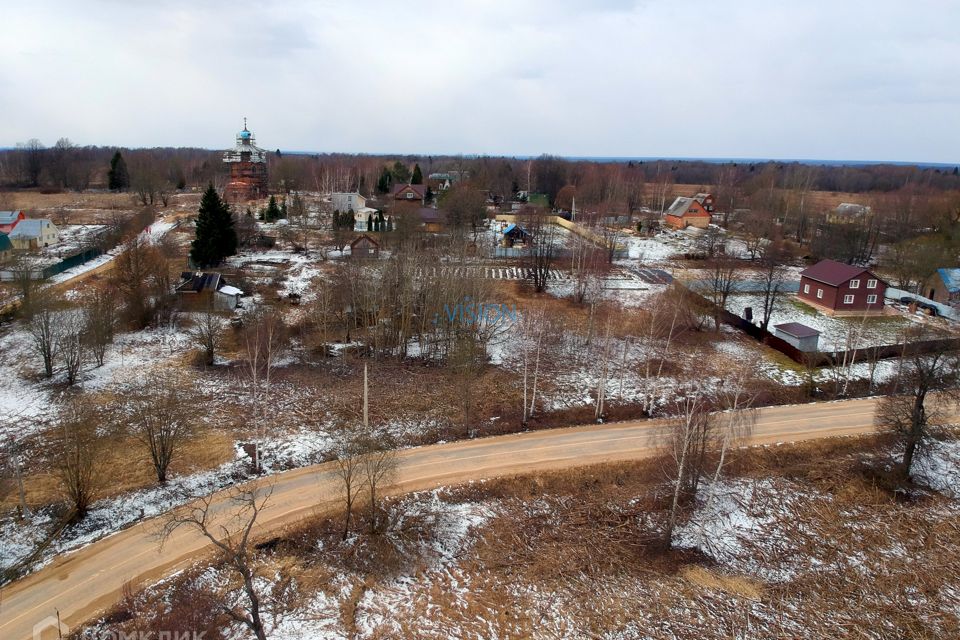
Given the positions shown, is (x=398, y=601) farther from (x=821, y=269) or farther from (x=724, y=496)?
(x=821, y=269)

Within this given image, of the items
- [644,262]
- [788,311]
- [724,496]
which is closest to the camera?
[724,496]

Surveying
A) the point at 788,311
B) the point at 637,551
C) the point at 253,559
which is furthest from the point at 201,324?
the point at 788,311

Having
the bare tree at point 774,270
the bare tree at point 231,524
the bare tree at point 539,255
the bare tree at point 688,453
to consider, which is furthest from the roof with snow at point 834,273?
the bare tree at point 231,524

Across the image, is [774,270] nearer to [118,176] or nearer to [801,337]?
[801,337]

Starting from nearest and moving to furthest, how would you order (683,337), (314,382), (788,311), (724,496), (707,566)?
(707,566), (724,496), (314,382), (683,337), (788,311)

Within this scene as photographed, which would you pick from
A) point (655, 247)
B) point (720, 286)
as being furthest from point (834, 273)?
point (655, 247)

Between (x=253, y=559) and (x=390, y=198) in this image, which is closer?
(x=253, y=559)
